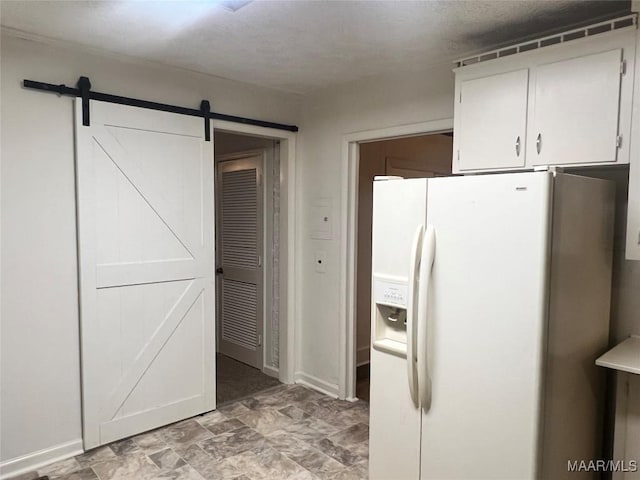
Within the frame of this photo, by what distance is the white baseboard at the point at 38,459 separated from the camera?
102 inches

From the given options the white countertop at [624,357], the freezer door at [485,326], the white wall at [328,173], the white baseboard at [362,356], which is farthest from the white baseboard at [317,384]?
the white countertop at [624,357]

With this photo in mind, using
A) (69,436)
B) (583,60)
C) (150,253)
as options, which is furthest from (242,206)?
(583,60)

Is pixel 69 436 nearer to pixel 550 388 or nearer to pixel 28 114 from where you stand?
pixel 28 114

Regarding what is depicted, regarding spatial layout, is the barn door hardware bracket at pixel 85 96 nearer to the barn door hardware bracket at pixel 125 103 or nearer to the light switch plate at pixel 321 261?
the barn door hardware bracket at pixel 125 103

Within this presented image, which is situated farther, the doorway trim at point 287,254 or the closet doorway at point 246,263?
the closet doorway at point 246,263

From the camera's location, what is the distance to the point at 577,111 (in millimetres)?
2053

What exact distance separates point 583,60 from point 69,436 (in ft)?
11.2

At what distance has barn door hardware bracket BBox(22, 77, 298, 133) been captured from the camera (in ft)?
8.61

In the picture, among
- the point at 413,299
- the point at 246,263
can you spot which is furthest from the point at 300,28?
the point at 246,263

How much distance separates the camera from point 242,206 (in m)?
4.39

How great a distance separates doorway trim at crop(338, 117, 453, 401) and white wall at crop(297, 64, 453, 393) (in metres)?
0.05

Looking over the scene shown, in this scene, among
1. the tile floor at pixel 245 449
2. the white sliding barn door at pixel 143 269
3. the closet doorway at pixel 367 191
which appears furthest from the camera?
the closet doorway at pixel 367 191

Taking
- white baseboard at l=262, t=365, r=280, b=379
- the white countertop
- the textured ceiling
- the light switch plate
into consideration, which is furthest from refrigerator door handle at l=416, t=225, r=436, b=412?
white baseboard at l=262, t=365, r=280, b=379

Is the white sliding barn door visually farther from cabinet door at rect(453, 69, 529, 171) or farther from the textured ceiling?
cabinet door at rect(453, 69, 529, 171)
